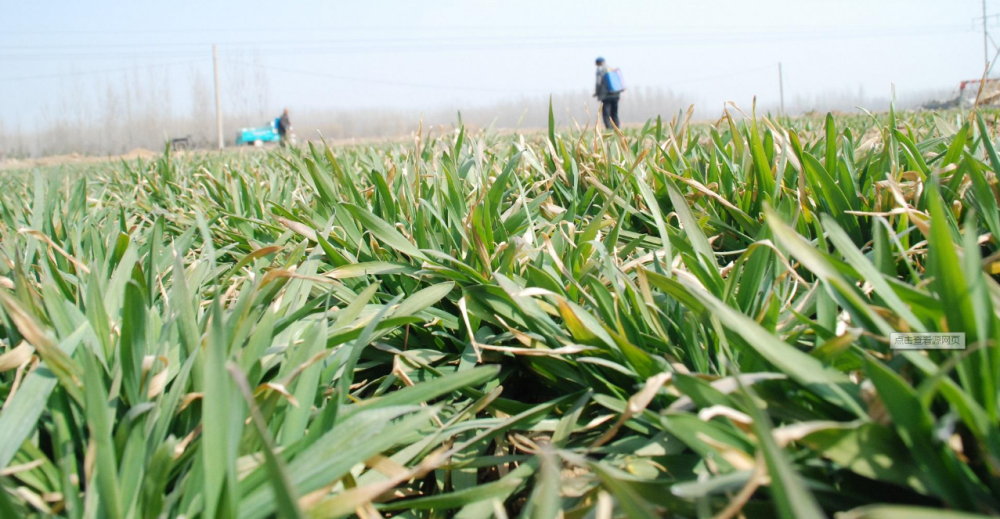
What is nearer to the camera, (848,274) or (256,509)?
(256,509)

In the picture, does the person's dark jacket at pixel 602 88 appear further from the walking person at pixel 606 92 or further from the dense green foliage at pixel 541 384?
the dense green foliage at pixel 541 384

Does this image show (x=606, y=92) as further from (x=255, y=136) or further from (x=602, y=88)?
(x=255, y=136)

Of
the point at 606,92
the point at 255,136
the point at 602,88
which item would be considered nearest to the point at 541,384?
the point at 606,92

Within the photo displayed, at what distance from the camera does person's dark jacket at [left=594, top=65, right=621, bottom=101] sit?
9.70m

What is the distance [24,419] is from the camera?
553 mm

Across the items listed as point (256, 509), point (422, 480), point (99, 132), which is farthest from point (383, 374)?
point (99, 132)

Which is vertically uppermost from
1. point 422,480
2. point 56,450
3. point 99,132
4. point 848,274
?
point 99,132

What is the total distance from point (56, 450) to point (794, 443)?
68 cm

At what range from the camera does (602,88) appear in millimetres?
10070

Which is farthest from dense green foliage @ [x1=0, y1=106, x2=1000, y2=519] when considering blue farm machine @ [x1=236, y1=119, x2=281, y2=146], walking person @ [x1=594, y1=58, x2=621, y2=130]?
blue farm machine @ [x1=236, y1=119, x2=281, y2=146]

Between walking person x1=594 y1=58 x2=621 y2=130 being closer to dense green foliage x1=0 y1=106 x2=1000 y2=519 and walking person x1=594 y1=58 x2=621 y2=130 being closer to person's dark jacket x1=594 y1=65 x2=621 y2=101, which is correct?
person's dark jacket x1=594 y1=65 x2=621 y2=101

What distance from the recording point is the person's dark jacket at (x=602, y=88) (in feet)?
31.8

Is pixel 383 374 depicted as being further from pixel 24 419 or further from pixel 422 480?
pixel 24 419

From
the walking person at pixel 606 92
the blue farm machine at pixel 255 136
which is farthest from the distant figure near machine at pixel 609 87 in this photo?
the blue farm machine at pixel 255 136
